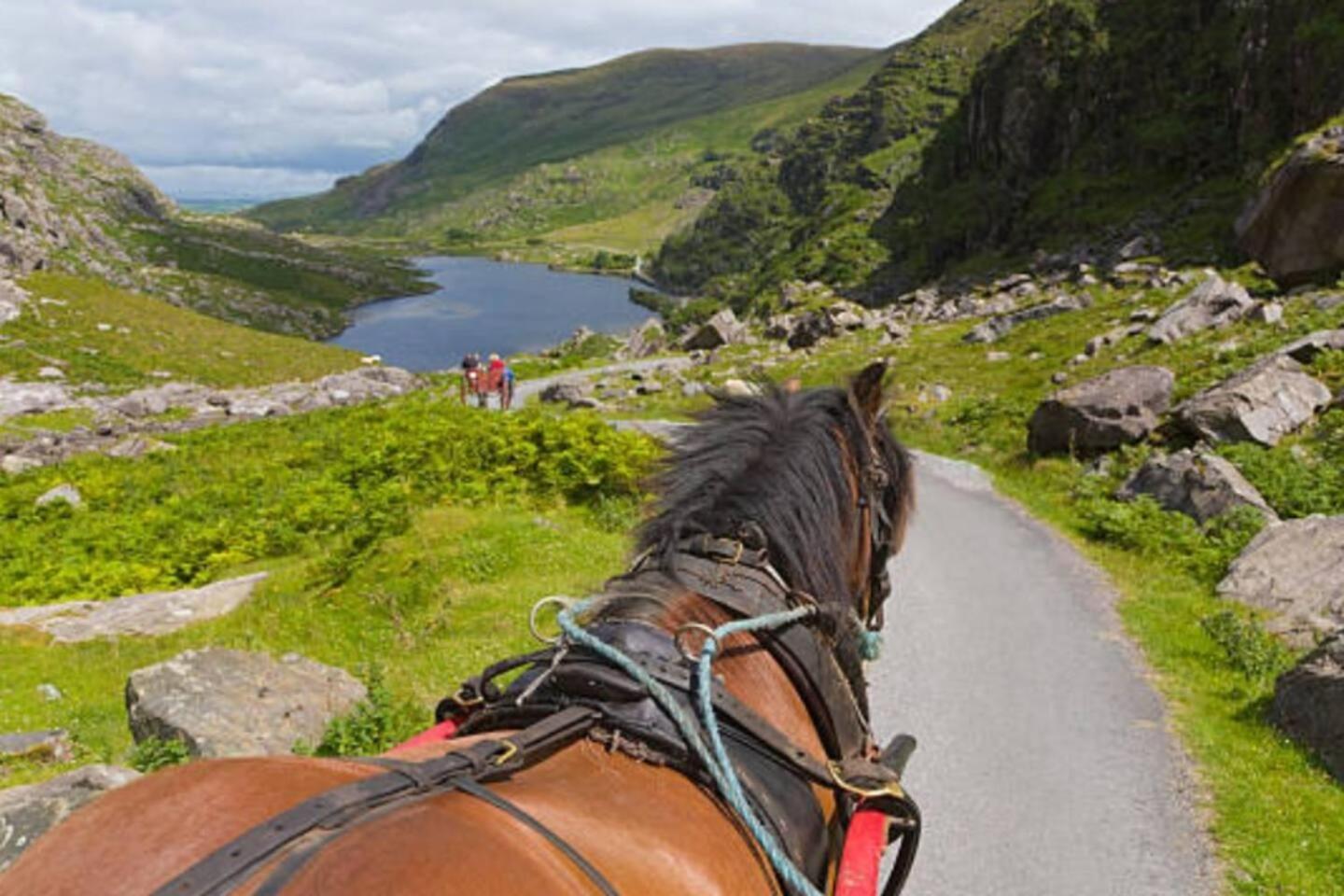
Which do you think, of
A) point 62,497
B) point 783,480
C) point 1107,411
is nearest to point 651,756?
point 783,480

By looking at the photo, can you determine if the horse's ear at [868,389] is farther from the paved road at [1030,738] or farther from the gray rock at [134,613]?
the gray rock at [134,613]

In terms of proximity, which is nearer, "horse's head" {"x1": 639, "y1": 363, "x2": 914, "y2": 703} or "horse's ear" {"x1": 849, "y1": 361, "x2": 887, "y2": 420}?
"horse's head" {"x1": 639, "y1": 363, "x2": 914, "y2": 703}

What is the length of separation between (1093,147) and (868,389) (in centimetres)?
8081

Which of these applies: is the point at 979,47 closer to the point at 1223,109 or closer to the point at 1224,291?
the point at 1223,109

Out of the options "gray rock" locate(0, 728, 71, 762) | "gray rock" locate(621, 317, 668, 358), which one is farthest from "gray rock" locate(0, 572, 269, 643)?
"gray rock" locate(621, 317, 668, 358)

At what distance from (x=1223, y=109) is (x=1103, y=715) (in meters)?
67.5

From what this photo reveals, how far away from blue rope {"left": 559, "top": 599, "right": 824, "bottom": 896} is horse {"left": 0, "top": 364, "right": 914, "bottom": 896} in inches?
0.7

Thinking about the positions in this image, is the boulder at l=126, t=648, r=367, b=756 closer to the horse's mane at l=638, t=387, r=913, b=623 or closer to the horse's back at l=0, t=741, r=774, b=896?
the horse's mane at l=638, t=387, r=913, b=623

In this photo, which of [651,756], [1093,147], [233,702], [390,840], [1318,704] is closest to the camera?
[390,840]

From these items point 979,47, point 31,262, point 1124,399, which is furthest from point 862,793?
point 979,47

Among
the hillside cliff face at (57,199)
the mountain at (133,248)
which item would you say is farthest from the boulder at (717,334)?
the hillside cliff face at (57,199)

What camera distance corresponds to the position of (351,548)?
13617 millimetres

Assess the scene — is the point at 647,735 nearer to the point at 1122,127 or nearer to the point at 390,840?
the point at 390,840

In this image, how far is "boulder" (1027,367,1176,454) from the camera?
65.6ft
